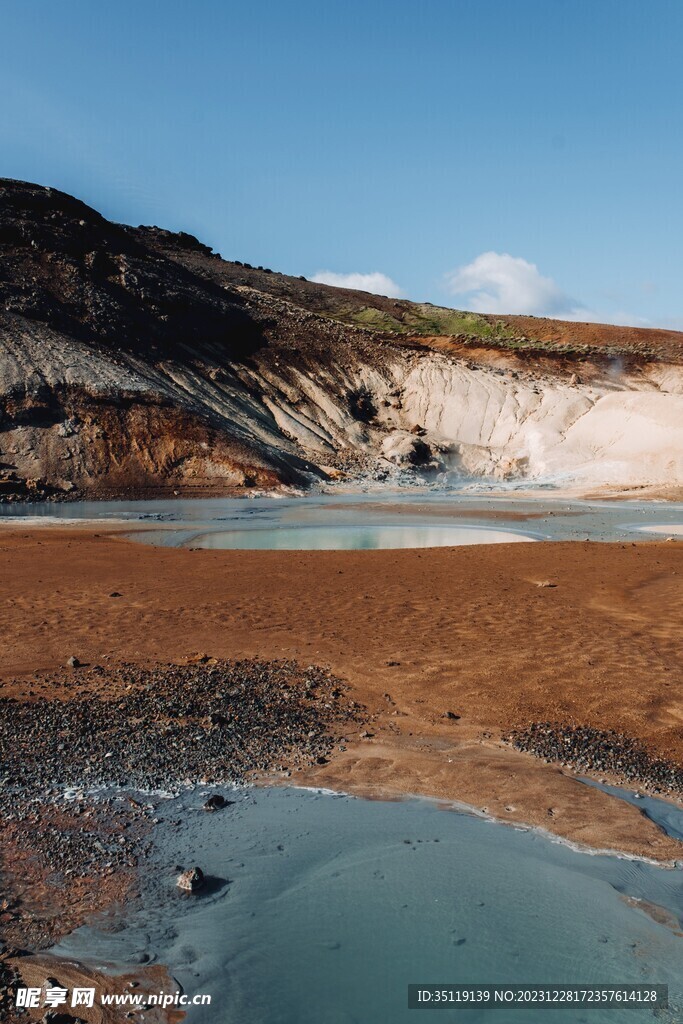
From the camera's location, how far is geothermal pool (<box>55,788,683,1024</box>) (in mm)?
4250

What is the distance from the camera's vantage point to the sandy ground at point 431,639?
677 cm

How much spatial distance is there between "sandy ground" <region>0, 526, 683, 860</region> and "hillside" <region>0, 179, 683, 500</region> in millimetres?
21160

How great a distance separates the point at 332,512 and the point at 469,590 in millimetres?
17409

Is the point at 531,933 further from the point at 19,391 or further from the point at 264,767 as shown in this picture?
the point at 19,391

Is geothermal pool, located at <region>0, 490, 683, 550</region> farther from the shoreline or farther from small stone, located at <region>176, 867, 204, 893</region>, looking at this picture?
small stone, located at <region>176, 867, 204, 893</region>

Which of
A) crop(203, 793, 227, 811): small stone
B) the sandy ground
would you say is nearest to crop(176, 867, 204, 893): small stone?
crop(203, 793, 227, 811): small stone

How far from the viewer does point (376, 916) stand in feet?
16.1

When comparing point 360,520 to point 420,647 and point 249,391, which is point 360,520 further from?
point 249,391

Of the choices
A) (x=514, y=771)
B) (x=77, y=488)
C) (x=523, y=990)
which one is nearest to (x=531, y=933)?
(x=523, y=990)

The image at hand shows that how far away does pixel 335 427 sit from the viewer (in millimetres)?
51469

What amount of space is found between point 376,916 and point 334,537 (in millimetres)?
17949

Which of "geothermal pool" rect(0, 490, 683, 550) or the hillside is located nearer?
"geothermal pool" rect(0, 490, 683, 550)

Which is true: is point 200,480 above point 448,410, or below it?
below

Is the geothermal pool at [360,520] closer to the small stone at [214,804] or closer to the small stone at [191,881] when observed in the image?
the small stone at [214,804]
